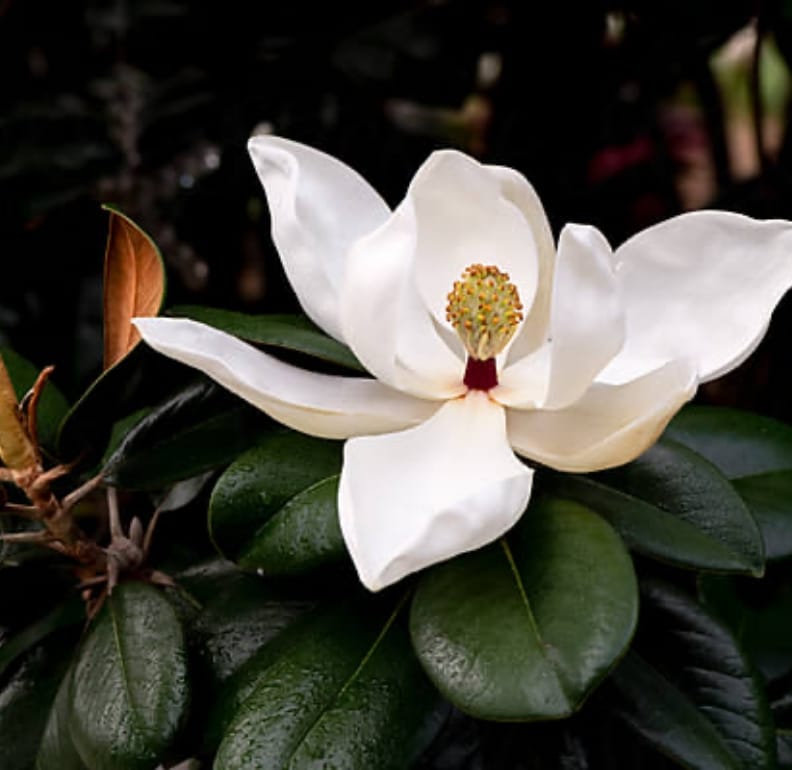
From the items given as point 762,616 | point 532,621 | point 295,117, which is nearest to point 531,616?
point 532,621

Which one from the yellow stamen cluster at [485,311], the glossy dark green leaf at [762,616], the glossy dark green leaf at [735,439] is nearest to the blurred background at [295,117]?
the glossy dark green leaf at [762,616]

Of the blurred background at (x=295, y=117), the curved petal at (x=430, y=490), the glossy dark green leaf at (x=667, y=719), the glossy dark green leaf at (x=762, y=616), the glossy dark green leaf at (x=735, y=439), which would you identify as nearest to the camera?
the curved petal at (x=430, y=490)

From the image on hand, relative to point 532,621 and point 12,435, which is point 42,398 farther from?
point 532,621

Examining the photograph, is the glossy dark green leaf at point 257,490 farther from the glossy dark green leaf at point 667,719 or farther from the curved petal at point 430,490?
the glossy dark green leaf at point 667,719

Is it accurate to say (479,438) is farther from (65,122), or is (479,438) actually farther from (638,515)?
(65,122)

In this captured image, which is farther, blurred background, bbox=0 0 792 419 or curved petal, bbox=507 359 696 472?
blurred background, bbox=0 0 792 419

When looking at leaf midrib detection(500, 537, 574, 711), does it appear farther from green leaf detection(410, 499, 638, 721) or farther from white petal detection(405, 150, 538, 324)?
white petal detection(405, 150, 538, 324)

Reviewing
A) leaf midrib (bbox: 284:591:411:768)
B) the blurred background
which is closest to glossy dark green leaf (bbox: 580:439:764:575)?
leaf midrib (bbox: 284:591:411:768)
